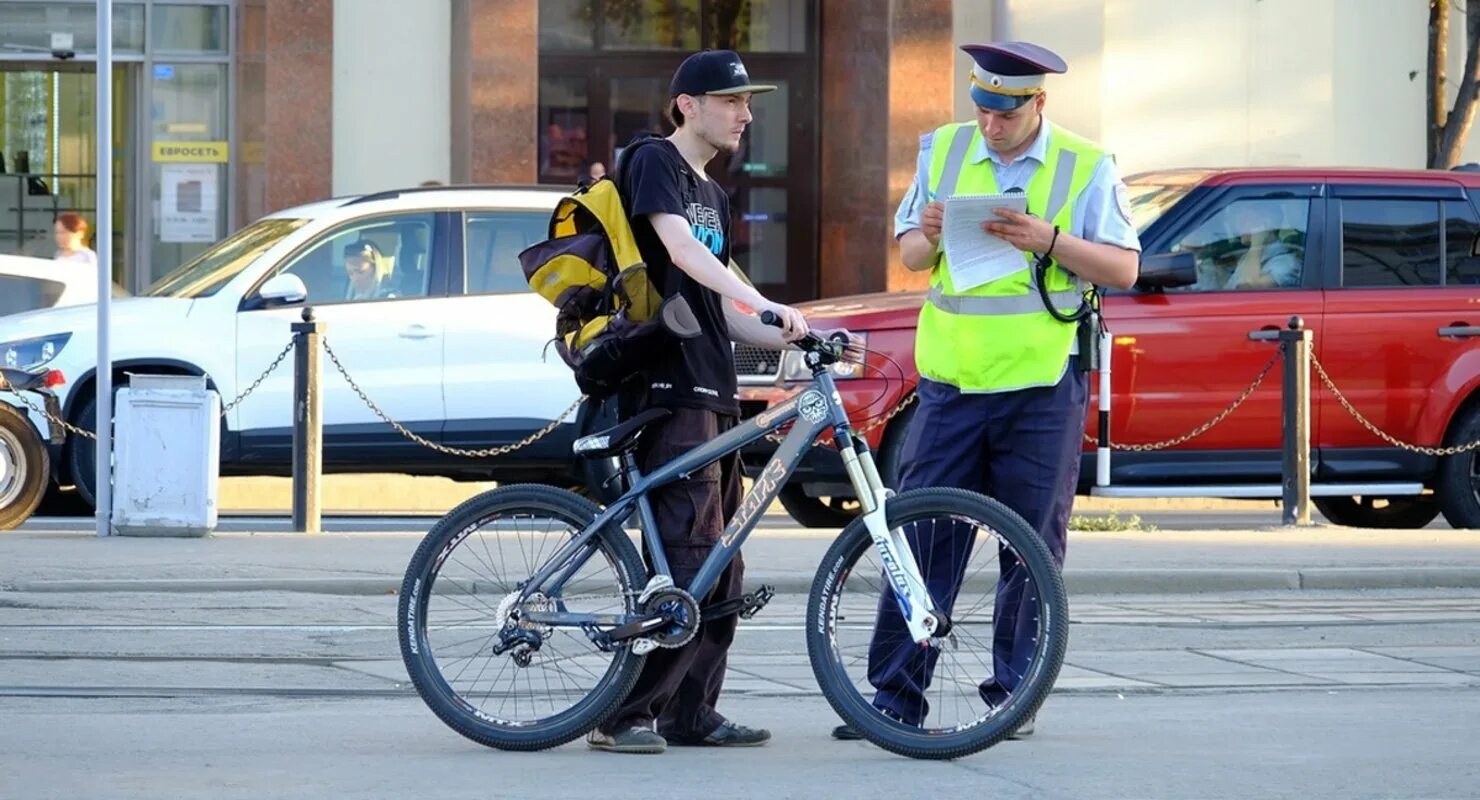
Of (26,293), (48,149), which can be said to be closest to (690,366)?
(26,293)

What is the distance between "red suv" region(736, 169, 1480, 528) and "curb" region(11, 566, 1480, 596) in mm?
1674

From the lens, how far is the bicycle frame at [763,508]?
638 cm

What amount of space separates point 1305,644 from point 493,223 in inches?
244

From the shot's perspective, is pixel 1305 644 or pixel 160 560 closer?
pixel 1305 644

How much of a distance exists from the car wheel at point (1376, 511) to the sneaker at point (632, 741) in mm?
9274

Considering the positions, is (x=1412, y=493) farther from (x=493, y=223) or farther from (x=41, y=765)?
(x=41, y=765)

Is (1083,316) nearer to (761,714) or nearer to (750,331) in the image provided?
(750,331)

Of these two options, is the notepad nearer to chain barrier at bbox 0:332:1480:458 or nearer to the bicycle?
the bicycle

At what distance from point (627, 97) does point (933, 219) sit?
15.7 metres

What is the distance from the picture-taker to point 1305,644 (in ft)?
31.3

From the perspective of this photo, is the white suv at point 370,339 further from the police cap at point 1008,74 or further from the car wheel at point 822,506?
the police cap at point 1008,74

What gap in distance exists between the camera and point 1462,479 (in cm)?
1377

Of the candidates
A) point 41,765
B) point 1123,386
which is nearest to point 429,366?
point 1123,386

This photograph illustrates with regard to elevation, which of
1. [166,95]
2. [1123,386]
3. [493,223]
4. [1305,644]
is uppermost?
[166,95]
